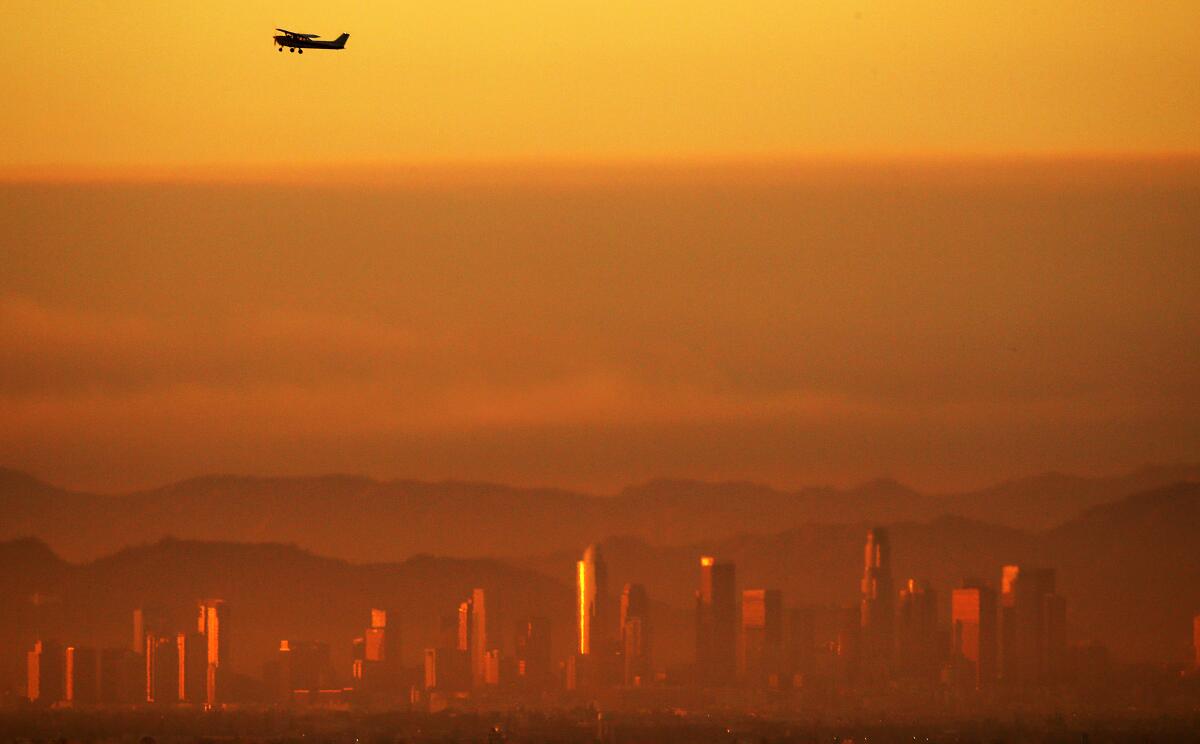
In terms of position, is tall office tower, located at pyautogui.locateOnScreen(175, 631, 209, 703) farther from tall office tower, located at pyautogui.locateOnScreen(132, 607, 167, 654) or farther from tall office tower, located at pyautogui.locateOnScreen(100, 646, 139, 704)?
tall office tower, located at pyautogui.locateOnScreen(100, 646, 139, 704)

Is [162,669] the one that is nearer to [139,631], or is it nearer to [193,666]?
[193,666]

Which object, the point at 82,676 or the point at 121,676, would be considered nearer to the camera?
the point at 82,676

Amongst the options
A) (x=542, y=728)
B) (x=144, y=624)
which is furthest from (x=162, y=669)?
(x=542, y=728)

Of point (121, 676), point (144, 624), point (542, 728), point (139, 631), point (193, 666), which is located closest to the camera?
point (542, 728)

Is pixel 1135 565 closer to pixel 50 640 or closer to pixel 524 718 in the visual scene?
pixel 524 718

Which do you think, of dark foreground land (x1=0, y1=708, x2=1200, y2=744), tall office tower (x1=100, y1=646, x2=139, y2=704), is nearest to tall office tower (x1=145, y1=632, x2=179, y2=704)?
tall office tower (x1=100, y1=646, x2=139, y2=704)

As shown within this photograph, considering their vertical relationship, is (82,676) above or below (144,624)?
below
